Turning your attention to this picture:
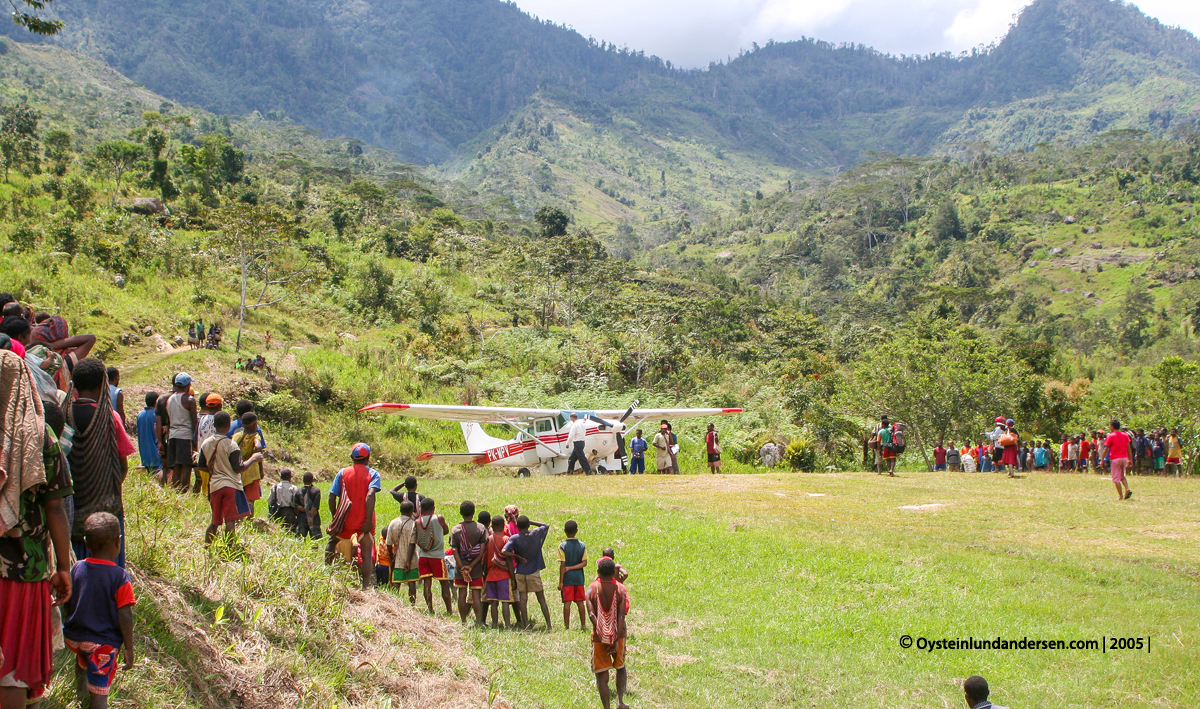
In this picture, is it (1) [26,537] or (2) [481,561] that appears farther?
(2) [481,561]

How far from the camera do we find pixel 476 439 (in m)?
24.5

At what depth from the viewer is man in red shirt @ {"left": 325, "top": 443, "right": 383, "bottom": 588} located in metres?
7.93

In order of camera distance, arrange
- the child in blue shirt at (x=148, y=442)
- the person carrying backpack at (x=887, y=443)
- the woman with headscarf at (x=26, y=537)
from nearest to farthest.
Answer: the woman with headscarf at (x=26, y=537)
the child in blue shirt at (x=148, y=442)
the person carrying backpack at (x=887, y=443)

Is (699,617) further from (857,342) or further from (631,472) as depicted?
(857,342)

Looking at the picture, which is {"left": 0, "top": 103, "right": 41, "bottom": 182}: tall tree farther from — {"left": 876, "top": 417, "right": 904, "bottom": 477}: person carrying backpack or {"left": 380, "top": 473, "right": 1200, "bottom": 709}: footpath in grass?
{"left": 876, "top": 417, "right": 904, "bottom": 477}: person carrying backpack

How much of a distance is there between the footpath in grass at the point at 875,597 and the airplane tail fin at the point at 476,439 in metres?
8.86

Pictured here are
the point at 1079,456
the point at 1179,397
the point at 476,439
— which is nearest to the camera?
the point at 1079,456

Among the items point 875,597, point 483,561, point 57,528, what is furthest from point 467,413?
point 57,528

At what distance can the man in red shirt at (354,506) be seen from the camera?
7.93 metres

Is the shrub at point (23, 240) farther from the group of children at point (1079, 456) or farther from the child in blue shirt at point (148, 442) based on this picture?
the group of children at point (1079, 456)

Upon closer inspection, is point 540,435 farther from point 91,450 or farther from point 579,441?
point 91,450

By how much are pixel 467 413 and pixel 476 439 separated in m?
3.30

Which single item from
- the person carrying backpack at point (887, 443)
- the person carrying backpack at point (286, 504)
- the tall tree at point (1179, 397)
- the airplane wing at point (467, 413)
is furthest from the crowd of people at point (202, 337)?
the tall tree at point (1179, 397)

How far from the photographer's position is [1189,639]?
23.7ft
